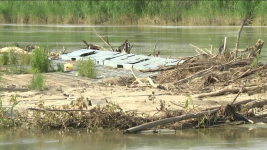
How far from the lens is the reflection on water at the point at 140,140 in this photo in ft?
23.4

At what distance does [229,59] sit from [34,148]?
6.36m

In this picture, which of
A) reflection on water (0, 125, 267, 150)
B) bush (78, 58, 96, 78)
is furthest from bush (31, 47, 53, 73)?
reflection on water (0, 125, 267, 150)

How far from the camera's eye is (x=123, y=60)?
15234 mm

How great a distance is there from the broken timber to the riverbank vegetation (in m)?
20.8

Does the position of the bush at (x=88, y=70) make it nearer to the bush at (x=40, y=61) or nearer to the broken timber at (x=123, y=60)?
the bush at (x=40, y=61)

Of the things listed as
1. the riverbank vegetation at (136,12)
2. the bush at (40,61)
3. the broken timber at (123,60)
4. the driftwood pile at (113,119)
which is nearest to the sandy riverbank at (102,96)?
the driftwood pile at (113,119)

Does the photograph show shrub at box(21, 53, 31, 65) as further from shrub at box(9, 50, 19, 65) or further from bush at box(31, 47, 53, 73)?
bush at box(31, 47, 53, 73)

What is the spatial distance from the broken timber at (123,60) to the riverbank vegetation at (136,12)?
68.4ft

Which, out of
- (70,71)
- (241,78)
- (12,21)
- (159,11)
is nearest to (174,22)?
(159,11)

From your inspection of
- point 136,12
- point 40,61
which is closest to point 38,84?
point 40,61

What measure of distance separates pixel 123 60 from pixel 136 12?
26.1 meters

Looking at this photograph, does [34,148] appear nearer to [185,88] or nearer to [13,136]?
[13,136]

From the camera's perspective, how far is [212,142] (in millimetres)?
7398

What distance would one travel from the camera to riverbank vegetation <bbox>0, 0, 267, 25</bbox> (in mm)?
37844
